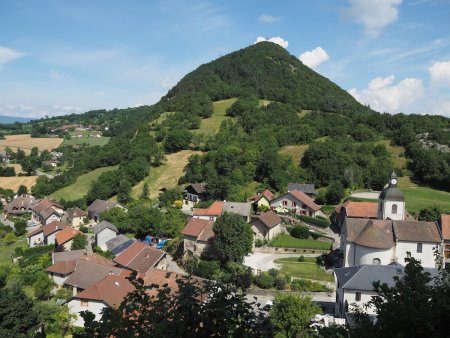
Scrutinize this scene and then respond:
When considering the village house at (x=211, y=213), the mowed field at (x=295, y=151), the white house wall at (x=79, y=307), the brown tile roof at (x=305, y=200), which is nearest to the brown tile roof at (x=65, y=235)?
the village house at (x=211, y=213)

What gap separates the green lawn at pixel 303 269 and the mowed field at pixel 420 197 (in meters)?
21.1

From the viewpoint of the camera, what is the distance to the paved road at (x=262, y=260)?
129 feet

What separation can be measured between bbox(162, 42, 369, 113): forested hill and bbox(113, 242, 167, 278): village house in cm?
8333

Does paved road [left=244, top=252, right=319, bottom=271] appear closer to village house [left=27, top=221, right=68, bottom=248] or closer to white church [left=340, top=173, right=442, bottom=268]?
white church [left=340, top=173, right=442, bottom=268]

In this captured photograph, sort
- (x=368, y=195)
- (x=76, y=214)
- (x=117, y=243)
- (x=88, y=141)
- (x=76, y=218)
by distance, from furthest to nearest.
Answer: (x=88, y=141)
(x=76, y=214)
(x=76, y=218)
(x=368, y=195)
(x=117, y=243)

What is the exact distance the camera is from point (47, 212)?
67938mm

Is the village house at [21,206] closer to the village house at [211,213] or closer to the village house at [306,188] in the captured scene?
the village house at [211,213]

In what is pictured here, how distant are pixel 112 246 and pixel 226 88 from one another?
302 feet

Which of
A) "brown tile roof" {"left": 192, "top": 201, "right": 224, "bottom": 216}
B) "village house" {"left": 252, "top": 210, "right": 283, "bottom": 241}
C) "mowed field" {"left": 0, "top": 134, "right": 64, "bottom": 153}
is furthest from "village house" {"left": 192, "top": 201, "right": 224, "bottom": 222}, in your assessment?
"mowed field" {"left": 0, "top": 134, "right": 64, "bottom": 153}

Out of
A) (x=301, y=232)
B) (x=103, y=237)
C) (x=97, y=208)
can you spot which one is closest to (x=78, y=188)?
(x=97, y=208)

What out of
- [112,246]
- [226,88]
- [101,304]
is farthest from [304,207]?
[226,88]

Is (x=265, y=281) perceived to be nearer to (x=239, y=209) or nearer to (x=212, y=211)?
(x=239, y=209)

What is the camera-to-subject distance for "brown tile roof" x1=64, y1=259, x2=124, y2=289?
33531 mm

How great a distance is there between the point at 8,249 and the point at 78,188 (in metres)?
35.2
